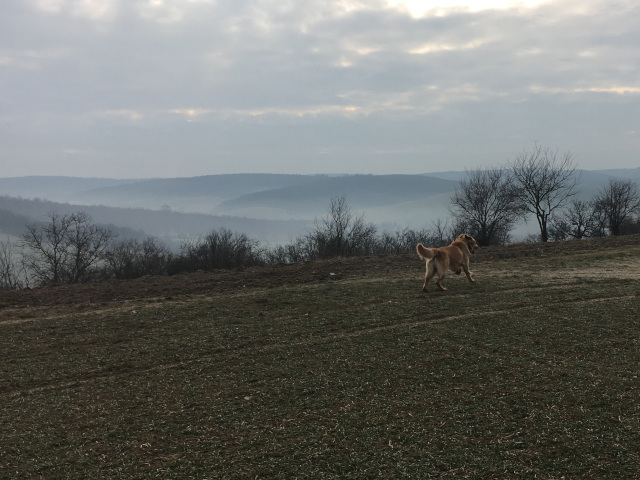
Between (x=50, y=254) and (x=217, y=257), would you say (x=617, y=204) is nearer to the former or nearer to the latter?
(x=217, y=257)

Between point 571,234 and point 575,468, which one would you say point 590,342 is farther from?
point 571,234

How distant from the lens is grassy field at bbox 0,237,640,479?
4926 millimetres

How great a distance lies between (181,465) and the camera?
16.1 feet

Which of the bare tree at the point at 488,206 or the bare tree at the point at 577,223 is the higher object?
the bare tree at the point at 488,206

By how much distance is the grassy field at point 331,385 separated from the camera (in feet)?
16.2

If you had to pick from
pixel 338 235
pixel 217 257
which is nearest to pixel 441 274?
pixel 217 257

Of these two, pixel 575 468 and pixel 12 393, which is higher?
pixel 12 393

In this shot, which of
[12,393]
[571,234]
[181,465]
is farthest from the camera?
[571,234]

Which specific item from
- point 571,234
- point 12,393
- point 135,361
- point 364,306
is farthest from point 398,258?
point 571,234

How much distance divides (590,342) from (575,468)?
4.28 meters

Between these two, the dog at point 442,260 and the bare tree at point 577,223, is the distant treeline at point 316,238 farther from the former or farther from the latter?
the dog at point 442,260

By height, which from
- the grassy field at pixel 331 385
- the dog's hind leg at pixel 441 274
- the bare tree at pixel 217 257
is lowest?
the grassy field at pixel 331 385

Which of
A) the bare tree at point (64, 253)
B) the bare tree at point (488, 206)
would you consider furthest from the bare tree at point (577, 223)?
the bare tree at point (64, 253)

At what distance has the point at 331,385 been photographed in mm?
6867
